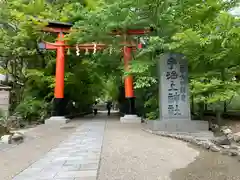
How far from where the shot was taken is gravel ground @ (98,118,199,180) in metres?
4.95

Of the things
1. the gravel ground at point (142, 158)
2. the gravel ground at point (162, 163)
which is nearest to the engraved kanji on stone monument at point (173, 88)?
the gravel ground at point (142, 158)

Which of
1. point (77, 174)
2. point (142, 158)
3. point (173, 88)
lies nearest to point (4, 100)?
point (173, 88)

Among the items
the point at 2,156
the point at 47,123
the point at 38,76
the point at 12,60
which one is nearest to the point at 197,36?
the point at 2,156

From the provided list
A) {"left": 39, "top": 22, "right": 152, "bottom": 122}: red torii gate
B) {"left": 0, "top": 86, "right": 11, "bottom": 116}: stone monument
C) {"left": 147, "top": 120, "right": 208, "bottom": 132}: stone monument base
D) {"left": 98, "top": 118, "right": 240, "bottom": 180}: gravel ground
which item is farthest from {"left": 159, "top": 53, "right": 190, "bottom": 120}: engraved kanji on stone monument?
{"left": 0, "top": 86, "right": 11, "bottom": 116}: stone monument

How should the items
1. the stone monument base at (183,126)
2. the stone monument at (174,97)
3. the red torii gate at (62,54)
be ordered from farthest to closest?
the red torii gate at (62,54)
the stone monument at (174,97)
the stone monument base at (183,126)

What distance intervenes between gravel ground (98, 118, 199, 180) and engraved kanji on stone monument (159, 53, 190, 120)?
199cm

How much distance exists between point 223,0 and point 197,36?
3743 millimetres

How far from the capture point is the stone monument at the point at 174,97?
10.5 m

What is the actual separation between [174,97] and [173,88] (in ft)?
1.30

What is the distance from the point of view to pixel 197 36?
9312mm

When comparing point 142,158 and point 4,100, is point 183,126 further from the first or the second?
point 4,100

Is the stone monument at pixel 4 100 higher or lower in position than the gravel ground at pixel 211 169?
higher

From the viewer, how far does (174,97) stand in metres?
10.8

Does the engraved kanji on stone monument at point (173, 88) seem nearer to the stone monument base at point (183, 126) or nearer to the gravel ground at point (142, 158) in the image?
the stone monument base at point (183, 126)
